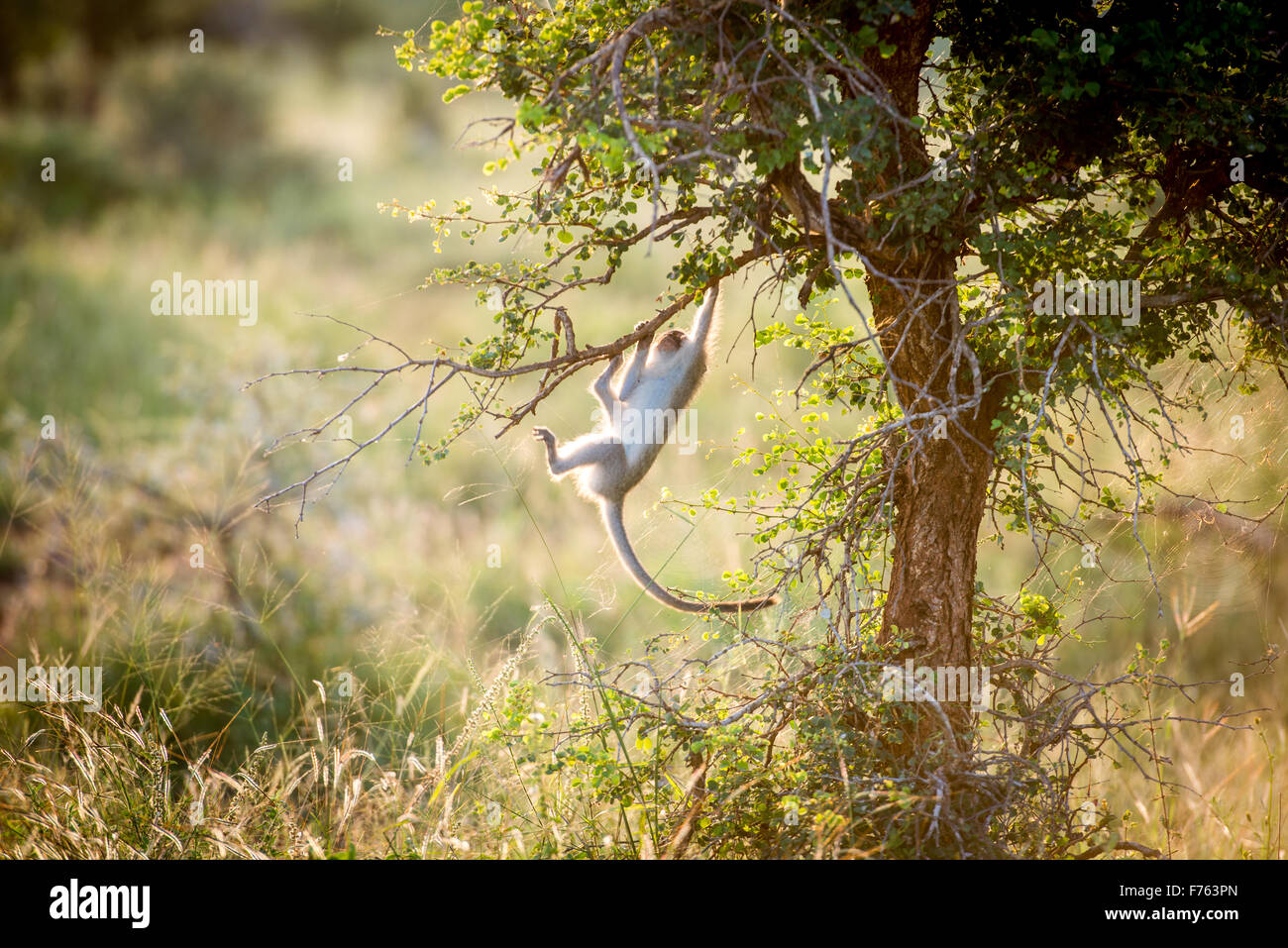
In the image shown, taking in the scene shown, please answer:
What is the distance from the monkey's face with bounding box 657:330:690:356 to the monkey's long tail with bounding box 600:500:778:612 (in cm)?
104

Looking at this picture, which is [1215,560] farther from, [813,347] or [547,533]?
[547,533]

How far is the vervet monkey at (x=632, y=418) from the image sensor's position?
546cm

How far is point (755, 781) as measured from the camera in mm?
3822

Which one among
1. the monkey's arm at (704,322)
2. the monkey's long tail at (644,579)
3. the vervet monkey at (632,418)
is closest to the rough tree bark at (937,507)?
the monkey's long tail at (644,579)

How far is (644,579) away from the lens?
5031 millimetres

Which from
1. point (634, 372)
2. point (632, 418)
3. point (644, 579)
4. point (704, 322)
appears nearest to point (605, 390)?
point (634, 372)

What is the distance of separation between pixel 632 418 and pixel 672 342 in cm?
60

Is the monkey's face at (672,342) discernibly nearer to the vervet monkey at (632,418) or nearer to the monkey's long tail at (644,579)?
the vervet monkey at (632,418)

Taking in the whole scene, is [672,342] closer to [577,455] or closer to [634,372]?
[634,372]

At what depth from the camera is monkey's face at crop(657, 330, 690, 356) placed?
5871mm

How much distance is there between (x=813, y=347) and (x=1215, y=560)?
2.86 meters

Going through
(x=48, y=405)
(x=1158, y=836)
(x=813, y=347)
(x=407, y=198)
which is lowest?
(x=1158, y=836)

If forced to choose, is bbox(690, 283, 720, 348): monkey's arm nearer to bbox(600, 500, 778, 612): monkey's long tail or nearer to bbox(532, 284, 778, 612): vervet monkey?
bbox(532, 284, 778, 612): vervet monkey

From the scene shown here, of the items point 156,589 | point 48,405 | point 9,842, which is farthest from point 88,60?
point 9,842
